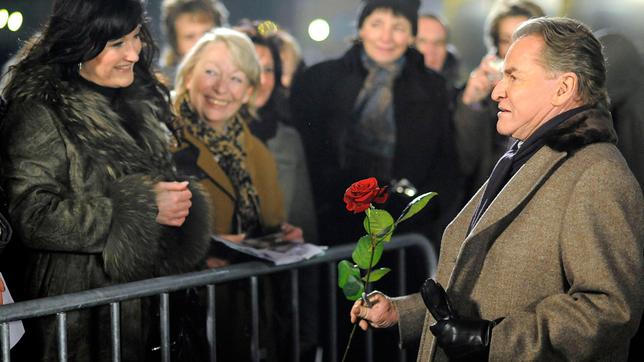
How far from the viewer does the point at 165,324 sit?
11.1 feet

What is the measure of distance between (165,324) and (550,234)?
1.37 meters

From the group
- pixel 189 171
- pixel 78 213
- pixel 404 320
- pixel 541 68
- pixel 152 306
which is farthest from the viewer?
pixel 189 171

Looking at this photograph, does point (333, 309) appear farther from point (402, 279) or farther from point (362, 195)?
point (362, 195)

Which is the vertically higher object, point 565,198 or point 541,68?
point 541,68

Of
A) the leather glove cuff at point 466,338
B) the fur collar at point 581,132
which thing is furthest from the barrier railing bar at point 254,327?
the fur collar at point 581,132

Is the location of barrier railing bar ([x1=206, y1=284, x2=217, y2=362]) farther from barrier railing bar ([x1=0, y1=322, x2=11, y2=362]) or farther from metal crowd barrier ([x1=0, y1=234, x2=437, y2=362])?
barrier railing bar ([x1=0, y1=322, x2=11, y2=362])

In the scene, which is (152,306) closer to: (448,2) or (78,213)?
(78,213)

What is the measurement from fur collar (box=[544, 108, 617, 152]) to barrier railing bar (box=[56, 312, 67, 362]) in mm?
1440

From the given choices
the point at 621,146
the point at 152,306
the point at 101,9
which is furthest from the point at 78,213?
the point at 621,146

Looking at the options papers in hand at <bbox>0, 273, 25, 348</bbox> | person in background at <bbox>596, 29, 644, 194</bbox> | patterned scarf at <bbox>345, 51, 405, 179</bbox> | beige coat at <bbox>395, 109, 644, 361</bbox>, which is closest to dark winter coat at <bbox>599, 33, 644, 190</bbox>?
person in background at <bbox>596, 29, 644, 194</bbox>

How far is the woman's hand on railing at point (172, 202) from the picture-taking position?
3.53 meters

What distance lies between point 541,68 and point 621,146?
2.17m

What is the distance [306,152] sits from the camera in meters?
4.60

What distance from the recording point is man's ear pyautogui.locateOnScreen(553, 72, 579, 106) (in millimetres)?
2633
